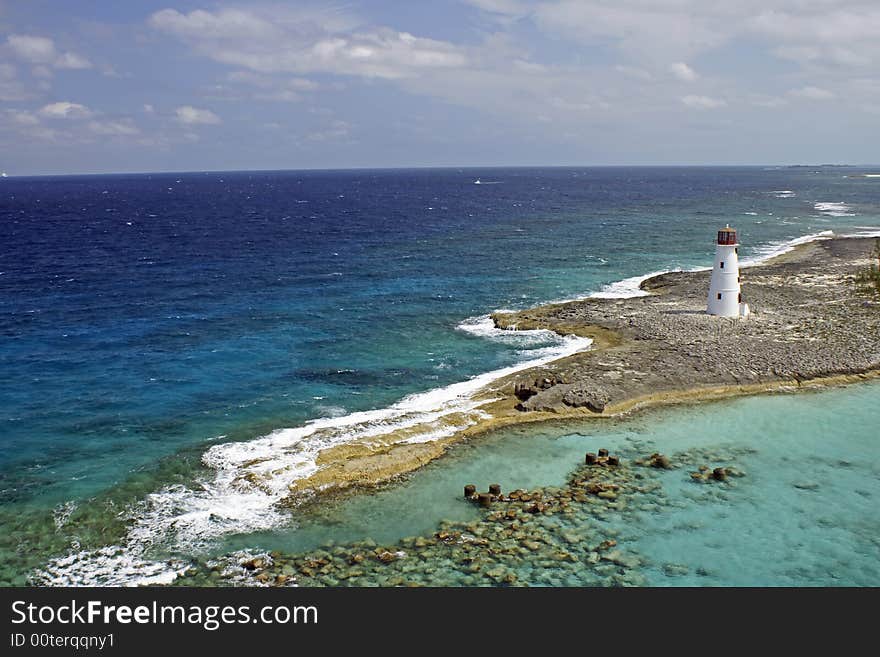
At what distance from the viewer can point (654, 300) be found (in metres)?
66.4

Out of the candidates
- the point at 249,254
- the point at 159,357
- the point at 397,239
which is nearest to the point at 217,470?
the point at 159,357

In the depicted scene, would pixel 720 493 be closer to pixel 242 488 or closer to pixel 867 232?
pixel 242 488

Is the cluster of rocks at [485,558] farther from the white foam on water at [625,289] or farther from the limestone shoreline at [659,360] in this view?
the white foam on water at [625,289]

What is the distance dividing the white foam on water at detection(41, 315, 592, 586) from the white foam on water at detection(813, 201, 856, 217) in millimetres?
135150

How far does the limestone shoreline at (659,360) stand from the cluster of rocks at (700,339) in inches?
3.2

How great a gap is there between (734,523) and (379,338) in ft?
117

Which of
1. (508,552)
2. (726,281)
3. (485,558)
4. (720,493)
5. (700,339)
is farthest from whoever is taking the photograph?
(726,281)

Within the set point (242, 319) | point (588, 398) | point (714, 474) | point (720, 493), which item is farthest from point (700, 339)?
point (242, 319)

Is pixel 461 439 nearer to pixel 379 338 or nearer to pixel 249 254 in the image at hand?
pixel 379 338

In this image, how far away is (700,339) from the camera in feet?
172

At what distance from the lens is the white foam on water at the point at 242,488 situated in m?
27.9

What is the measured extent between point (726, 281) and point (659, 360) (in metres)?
14.6

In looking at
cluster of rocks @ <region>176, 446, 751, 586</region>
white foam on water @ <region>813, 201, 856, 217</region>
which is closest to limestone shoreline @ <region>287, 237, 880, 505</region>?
cluster of rocks @ <region>176, 446, 751, 586</region>

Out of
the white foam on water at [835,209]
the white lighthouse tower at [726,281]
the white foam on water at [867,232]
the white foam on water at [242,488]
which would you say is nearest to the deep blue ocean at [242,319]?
the white foam on water at [867,232]
